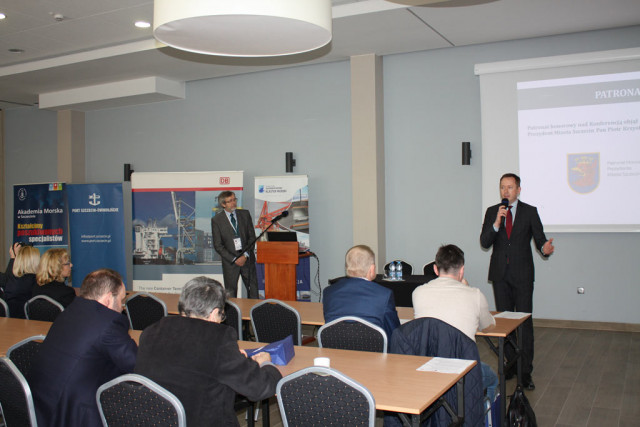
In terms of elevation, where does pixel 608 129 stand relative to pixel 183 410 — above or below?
above

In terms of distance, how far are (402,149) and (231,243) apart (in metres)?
2.57

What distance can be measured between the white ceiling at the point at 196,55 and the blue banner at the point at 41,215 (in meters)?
1.84

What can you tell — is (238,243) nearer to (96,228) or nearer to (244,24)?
(96,228)

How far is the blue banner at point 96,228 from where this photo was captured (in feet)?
32.0

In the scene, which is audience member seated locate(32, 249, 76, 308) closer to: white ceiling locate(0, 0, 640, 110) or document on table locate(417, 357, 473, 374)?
white ceiling locate(0, 0, 640, 110)

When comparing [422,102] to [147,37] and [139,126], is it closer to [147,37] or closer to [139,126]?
[147,37]

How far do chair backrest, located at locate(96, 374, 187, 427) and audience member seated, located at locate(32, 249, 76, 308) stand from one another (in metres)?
2.41

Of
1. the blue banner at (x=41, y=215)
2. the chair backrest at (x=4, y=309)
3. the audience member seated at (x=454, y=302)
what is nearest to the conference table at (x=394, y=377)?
the audience member seated at (x=454, y=302)

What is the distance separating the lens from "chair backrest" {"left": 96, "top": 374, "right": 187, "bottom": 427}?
8.05 feet

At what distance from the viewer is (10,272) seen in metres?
5.59

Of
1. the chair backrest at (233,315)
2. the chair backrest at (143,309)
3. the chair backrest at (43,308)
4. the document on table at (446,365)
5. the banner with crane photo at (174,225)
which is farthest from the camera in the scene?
the banner with crane photo at (174,225)

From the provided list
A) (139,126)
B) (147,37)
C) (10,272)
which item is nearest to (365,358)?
(10,272)

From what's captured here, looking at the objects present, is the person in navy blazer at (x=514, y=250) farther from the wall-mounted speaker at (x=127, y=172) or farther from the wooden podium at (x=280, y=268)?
the wall-mounted speaker at (x=127, y=172)

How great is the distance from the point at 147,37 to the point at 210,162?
2490mm
